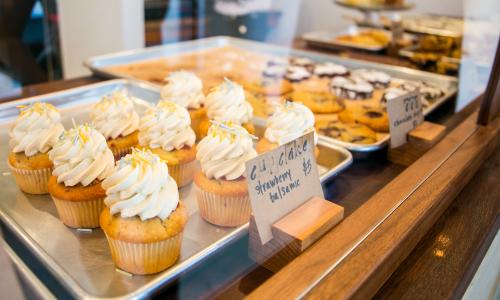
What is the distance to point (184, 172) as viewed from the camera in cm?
136

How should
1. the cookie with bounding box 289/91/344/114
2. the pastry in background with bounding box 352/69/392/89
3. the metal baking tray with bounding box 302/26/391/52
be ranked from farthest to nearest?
the metal baking tray with bounding box 302/26/391/52 < the pastry in background with bounding box 352/69/392/89 < the cookie with bounding box 289/91/344/114

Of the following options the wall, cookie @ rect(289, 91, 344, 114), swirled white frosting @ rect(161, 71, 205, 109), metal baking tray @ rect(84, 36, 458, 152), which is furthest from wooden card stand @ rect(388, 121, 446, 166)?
the wall

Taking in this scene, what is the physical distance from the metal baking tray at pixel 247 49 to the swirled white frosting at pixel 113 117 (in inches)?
25.8

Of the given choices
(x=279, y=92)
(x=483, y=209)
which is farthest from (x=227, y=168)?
(x=279, y=92)

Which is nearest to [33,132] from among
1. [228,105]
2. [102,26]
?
[228,105]

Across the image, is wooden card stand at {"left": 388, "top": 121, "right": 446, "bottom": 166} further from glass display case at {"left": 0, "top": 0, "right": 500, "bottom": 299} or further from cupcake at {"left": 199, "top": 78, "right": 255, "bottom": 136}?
cupcake at {"left": 199, "top": 78, "right": 255, "bottom": 136}

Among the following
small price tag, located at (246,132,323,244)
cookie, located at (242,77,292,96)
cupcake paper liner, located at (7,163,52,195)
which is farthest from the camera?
cookie, located at (242,77,292,96)

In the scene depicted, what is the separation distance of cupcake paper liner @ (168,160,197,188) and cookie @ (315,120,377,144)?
50 cm

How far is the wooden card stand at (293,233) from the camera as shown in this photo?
889mm

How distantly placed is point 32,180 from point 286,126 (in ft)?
2.27

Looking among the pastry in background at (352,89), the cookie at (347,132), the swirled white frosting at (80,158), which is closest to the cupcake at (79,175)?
the swirled white frosting at (80,158)

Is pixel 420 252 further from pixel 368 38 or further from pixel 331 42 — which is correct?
pixel 368 38

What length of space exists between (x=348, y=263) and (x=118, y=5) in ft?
7.13

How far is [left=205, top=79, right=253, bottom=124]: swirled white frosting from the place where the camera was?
1.52 meters
